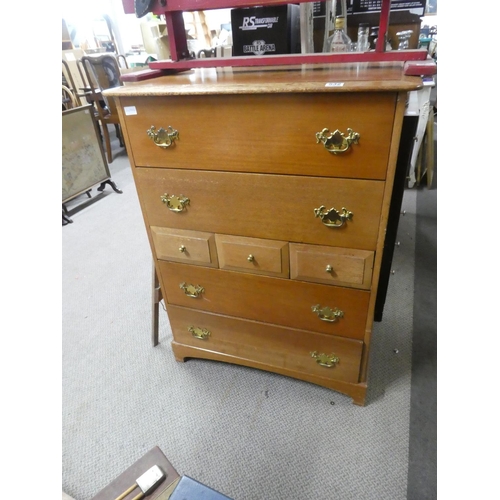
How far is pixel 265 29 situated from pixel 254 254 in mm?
958

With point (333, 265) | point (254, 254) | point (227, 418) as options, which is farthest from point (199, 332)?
point (333, 265)

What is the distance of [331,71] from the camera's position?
3.33 ft

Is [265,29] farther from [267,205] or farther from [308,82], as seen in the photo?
[267,205]

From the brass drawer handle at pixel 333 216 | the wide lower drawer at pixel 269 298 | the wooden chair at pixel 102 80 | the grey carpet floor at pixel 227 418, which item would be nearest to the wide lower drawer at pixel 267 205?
the brass drawer handle at pixel 333 216

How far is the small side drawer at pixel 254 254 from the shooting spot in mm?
1072

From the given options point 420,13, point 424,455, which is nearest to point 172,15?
point 420,13

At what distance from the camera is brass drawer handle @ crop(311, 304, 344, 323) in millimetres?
1122

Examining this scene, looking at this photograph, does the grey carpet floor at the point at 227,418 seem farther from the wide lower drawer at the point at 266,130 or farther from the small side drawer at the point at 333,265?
the wide lower drawer at the point at 266,130

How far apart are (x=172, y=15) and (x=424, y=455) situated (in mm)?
1727

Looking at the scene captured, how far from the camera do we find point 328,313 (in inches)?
44.7

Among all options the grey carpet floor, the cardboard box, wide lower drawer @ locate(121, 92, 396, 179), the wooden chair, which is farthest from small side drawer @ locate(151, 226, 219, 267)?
the wooden chair

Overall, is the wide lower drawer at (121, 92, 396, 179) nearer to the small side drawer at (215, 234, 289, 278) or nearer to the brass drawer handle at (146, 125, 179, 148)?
the brass drawer handle at (146, 125, 179, 148)

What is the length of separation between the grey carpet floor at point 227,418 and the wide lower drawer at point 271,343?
0.14 meters

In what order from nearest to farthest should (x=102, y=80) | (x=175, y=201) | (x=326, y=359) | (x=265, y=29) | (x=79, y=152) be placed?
(x=175, y=201) → (x=326, y=359) → (x=265, y=29) → (x=79, y=152) → (x=102, y=80)
